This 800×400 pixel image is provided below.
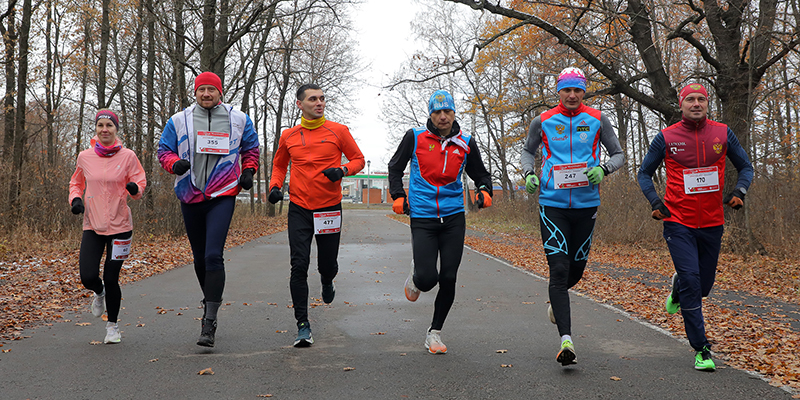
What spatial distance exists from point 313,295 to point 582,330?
3617 millimetres

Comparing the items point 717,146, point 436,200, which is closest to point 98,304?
point 436,200

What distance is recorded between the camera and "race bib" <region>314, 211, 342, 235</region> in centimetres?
553

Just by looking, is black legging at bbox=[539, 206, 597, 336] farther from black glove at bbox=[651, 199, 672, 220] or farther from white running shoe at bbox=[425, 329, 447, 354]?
white running shoe at bbox=[425, 329, 447, 354]

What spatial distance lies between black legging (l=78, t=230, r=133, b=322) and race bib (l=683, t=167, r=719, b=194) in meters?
4.65

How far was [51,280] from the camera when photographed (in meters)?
9.04

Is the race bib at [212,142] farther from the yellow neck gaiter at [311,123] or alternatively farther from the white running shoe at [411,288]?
the white running shoe at [411,288]

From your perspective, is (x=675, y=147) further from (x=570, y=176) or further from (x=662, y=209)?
(x=570, y=176)

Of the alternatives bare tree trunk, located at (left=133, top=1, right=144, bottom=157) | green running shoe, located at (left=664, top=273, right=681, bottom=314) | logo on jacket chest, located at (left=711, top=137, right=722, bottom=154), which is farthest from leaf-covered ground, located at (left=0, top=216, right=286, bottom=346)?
logo on jacket chest, located at (left=711, top=137, right=722, bottom=154)

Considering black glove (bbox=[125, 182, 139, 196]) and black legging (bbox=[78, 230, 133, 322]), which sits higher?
black glove (bbox=[125, 182, 139, 196])

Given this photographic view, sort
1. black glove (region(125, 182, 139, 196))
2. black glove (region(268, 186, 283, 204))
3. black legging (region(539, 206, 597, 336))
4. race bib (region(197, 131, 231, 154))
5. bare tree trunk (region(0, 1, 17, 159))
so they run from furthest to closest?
bare tree trunk (region(0, 1, 17, 159)) → black glove (region(268, 186, 283, 204)) → black glove (region(125, 182, 139, 196)) → race bib (region(197, 131, 231, 154)) → black legging (region(539, 206, 597, 336))

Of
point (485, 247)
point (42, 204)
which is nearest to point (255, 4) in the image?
point (42, 204)

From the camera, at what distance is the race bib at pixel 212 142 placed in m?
5.36

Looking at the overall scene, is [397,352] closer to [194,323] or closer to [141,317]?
[194,323]

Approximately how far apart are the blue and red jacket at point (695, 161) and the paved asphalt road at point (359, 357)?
3.67 feet
